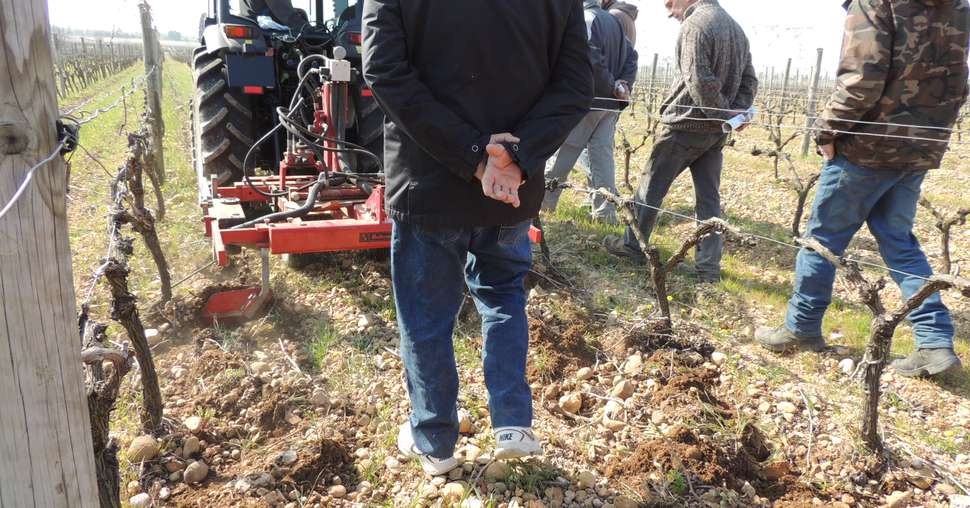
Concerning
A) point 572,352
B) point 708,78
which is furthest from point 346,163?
point 708,78

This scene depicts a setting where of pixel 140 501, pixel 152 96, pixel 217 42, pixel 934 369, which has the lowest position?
pixel 140 501

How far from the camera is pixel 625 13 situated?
488cm

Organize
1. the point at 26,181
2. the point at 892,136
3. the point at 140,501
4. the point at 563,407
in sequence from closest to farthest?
the point at 26,181, the point at 140,501, the point at 563,407, the point at 892,136

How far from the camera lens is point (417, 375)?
196 centimetres

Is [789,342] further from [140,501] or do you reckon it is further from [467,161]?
[140,501]

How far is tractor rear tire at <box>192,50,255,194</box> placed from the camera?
438 cm

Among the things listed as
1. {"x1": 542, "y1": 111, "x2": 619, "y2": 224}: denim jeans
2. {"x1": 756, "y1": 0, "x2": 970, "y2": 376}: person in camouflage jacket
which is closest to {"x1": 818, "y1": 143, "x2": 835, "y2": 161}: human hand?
{"x1": 756, "y1": 0, "x2": 970, "y2": 376}: person in camouflage jacket

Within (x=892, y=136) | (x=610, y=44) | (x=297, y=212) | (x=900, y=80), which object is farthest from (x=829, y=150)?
(x=297, y=212)

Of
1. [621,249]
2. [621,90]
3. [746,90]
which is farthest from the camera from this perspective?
[621,90]

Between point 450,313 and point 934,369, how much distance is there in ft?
7.10

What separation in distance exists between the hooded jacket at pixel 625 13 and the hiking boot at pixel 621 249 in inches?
60.9

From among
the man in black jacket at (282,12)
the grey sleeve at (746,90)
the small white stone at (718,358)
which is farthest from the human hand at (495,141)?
the man in black jacket at (282,12)

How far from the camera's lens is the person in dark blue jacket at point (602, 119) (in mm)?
4602

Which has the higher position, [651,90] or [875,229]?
[651,90]
